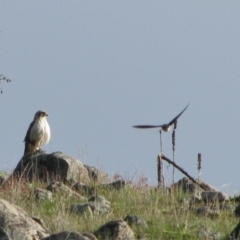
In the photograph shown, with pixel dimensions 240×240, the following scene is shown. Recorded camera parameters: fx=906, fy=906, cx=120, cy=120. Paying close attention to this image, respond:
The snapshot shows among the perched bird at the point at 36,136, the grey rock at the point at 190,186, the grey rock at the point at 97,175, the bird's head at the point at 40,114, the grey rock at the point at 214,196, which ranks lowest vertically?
the grey rock at the point at 214,196

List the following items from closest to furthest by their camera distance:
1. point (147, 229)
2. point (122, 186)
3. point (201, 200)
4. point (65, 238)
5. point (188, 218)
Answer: point (65, 238), point (147, 229), point (188, 218), point (201, 200), point (122, 186)

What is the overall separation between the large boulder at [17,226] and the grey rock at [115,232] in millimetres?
613

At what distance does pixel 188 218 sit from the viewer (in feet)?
32.0

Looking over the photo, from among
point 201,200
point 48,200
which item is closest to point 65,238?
point 48,200

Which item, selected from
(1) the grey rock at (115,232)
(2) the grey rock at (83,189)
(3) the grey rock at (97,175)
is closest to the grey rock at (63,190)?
(2) the grey rock at (83,189)

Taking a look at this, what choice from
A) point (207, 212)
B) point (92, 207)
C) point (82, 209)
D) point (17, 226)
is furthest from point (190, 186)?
point (17, 226)

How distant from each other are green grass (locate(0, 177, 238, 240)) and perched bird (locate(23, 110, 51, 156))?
292 inches

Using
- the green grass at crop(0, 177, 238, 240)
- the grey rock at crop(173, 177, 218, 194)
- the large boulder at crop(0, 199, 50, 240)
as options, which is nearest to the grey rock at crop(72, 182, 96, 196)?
the green grass at crop(0, 177, 238, 240)

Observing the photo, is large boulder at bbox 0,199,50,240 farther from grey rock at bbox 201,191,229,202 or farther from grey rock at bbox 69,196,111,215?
grey rock at bbox 201,191,229,202

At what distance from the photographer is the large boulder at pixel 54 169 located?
534 inches

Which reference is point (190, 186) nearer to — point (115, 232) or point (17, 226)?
point (115, 232)

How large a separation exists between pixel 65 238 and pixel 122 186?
524 cm

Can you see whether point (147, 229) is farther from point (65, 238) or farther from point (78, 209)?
point (65, 238)

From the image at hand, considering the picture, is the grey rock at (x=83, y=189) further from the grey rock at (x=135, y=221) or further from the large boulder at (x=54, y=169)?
the grey rock at (x=135, y=221)
